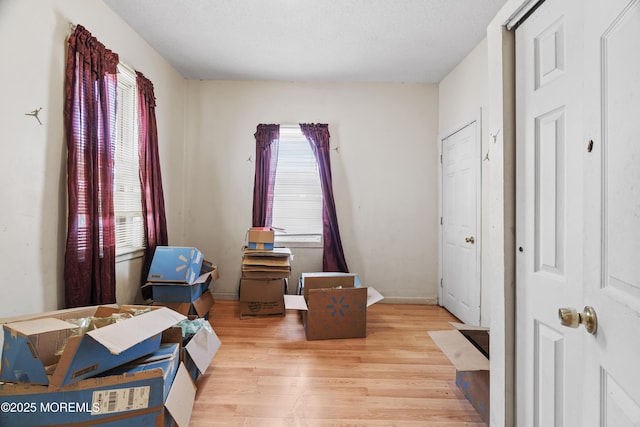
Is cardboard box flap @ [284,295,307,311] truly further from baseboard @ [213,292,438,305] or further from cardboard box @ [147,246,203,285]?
baseboard @ [213,292,438,305]

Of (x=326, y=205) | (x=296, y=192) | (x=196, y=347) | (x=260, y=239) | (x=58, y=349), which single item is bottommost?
(x=196, y=347)

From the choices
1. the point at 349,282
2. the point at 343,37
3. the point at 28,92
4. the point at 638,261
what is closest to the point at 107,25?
the point at 28,92

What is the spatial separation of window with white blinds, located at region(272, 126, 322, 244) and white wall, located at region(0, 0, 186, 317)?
215 cm

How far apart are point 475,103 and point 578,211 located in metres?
2.38

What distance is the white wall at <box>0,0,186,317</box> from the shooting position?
1667mm

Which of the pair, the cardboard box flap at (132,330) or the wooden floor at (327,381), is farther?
the wooden floor at (327,381)

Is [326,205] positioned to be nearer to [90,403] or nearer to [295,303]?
[295,303]

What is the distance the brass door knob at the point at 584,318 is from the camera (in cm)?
76

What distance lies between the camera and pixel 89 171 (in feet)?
6.96

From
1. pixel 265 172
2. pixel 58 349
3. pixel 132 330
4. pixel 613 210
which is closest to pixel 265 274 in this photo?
pixel 265 172

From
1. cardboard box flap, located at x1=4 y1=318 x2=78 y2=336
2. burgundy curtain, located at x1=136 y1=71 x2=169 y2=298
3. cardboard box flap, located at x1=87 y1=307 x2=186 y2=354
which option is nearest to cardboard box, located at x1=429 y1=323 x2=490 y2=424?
cardboard box flap, located at x1=87 y1=307 x2=186 y2=354

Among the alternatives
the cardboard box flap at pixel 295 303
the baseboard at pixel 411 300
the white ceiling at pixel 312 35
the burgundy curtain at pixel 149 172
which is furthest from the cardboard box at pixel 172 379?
the baseboard at pixel 411 300

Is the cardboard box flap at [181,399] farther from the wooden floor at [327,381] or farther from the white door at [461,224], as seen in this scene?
the white door at [461,224]

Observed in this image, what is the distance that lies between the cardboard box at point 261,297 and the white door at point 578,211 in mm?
2423
